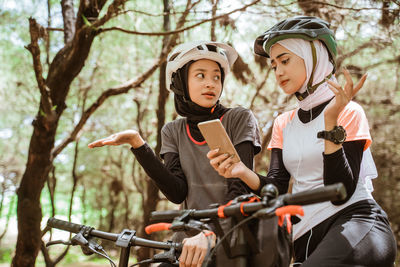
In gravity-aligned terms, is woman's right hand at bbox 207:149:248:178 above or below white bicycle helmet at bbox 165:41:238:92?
below

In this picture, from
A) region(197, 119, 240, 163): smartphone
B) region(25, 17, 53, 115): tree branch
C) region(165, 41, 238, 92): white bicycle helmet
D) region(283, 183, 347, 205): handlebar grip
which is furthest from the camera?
region(25, 17, 53, 115): tree branch

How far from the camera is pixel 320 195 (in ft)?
4.69

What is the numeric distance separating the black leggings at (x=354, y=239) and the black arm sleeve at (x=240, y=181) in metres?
0.48

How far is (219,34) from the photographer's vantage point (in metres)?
7.77

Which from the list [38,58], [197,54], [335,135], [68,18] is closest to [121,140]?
[197,54]

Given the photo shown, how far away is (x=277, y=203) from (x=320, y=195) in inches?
6.5

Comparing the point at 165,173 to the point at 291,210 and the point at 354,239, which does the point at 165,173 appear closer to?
the point at 354,239

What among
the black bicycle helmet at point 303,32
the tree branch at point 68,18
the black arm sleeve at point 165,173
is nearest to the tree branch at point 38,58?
the tree branch at point 68,18

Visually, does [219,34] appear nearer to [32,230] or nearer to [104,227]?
[32,230]

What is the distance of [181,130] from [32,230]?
387 cm

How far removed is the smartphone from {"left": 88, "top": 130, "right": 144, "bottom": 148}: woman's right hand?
553mm

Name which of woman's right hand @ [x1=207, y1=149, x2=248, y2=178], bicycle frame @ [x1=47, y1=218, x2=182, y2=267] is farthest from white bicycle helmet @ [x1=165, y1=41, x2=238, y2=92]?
bicycle frame @ [x1=47, y1=218, x2=182, y2=267]

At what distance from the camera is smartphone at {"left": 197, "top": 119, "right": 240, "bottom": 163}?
1.92 m

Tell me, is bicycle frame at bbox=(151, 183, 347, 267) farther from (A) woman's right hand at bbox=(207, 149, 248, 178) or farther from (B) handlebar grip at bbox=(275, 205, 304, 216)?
(A) woman's right hand at bbox=(207, 149, 248, 178)
